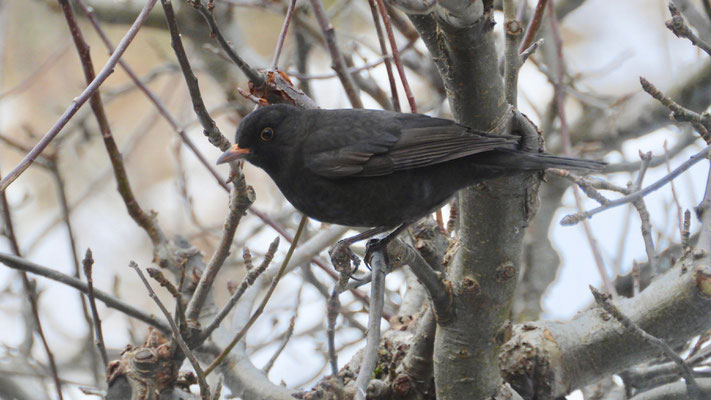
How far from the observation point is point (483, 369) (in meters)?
3.04

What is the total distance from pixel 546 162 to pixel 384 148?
802 millimetres

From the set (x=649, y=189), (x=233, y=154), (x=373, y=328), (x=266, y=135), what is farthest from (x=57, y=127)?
(x=649, y=189)

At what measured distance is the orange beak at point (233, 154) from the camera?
9.90 feet

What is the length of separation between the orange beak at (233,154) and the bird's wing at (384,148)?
31 cm

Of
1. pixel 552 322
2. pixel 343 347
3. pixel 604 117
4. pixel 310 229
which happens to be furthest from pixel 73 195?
pixel 552 322

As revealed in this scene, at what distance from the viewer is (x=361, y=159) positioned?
3.21m

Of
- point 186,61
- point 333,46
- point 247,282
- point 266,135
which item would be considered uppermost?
point 333,46

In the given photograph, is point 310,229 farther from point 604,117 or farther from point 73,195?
point 73,195

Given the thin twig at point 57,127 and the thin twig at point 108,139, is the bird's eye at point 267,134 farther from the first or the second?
the thin twig at point 57,127

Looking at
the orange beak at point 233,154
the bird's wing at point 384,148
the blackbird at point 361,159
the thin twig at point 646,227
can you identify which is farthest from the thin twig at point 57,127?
the thin twig at point 646,227

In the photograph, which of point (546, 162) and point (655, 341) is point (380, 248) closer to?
point (546, 162)

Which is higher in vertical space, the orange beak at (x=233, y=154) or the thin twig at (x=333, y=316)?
the orange beak at (x=233, y=154)

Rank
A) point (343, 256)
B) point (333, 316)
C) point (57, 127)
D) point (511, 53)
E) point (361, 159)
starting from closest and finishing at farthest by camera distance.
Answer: point (57, 127) < point (333, 316) < point (511, 53) < point (343, 256) < point (361, 159)

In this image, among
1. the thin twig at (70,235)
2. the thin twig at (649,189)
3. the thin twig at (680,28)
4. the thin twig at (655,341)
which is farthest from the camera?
the thin twig at (70,235)
